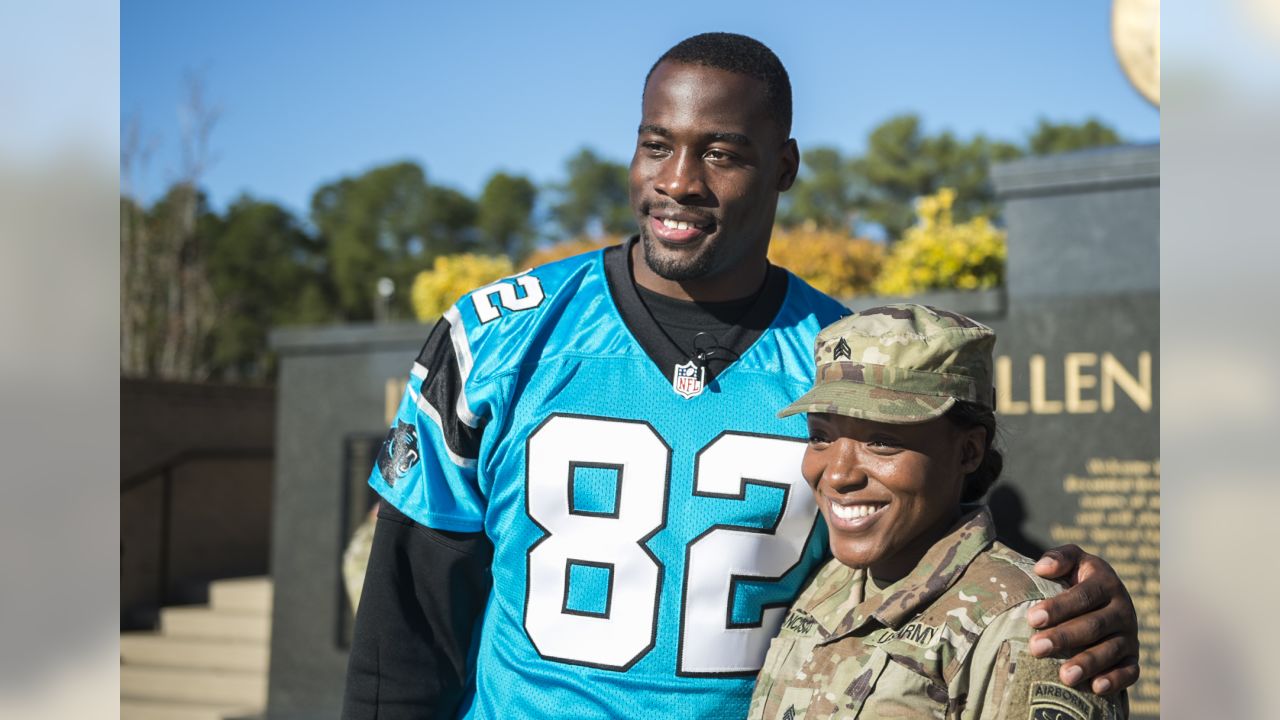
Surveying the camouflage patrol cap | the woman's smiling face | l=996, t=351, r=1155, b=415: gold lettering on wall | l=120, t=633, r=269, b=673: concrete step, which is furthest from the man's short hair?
l=120, t=633, r=269, b=673: concrete step

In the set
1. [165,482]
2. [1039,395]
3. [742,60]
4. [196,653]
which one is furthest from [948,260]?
[165,482]

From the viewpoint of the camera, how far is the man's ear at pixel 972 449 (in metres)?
1.98

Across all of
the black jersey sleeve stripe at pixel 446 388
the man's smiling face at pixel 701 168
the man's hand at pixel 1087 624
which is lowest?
the man's hand at pixel 1087 624

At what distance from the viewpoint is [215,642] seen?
10250 mm

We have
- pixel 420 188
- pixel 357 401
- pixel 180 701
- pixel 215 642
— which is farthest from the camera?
pixel 420 188

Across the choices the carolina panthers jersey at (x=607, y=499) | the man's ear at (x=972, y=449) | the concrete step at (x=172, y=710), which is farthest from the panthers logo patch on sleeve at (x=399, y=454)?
the concrete step at (x=172, y=710)

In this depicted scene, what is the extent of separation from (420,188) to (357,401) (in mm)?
36195

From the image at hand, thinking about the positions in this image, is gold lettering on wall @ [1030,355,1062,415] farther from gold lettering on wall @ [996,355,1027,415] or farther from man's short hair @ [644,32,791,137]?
man's short hair @ [644,32,791,137]

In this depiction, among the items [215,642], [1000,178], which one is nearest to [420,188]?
[215,642]

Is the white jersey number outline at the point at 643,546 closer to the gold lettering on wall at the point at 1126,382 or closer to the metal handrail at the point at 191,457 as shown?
the gold lettering on wall at the point at 1126,382

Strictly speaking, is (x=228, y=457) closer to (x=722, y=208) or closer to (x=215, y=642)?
(x=215, y=642)
